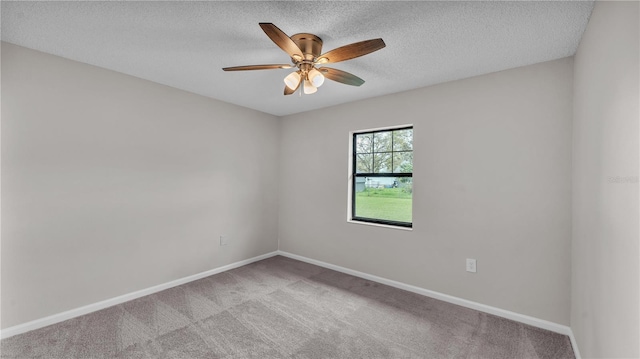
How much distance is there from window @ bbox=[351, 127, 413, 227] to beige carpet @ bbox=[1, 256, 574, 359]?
0.98 meters

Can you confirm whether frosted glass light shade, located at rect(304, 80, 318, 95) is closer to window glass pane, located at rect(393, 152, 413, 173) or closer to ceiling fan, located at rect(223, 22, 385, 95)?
ceiling fan, located at rect(223, 22, 385, 95)

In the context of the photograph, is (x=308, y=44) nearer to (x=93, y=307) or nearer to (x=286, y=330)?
(x=286, y=330)

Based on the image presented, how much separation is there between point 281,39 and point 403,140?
7.12ft

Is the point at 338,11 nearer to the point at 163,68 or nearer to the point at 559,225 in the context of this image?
the point at 163,68

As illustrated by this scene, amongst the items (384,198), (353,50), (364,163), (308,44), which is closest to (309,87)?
(308,44)

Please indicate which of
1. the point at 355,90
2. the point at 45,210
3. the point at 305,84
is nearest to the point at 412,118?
the point at 355,90

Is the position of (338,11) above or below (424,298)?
above

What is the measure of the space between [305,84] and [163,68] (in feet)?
5.05

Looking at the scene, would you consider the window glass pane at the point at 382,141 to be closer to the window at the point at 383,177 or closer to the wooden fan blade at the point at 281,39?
the window at the point at 383,177

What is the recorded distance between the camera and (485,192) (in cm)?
261

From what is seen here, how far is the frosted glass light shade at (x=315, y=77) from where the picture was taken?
190 centimetres

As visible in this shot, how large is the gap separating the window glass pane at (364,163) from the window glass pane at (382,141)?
0.15 metres

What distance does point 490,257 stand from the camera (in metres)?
2.58

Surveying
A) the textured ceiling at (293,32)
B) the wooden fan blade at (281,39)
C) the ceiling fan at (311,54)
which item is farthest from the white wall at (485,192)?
the wooden fan blade at (281,39)
